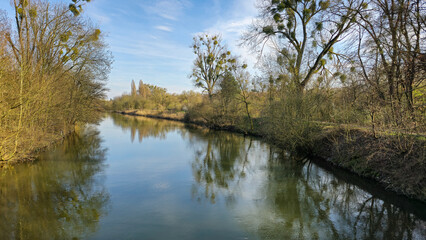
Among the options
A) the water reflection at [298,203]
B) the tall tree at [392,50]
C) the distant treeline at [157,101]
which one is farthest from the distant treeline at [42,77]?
the distant treeline at [157,101]

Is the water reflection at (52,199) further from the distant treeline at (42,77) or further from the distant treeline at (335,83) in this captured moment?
the distant treeline at (335,83)

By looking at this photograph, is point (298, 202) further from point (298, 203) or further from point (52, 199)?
point (52, 199)

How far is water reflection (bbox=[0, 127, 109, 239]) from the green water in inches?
0.7

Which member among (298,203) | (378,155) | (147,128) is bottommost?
(298,203)

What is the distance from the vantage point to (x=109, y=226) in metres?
4.83

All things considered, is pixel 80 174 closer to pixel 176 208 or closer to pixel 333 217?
Answer: pixel 176 208

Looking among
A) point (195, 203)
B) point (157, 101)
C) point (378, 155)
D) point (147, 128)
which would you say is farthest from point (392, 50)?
point (157, 101)

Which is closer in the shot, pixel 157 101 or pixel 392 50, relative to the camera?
pixel 392 50

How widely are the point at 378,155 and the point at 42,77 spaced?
1153 centimetres

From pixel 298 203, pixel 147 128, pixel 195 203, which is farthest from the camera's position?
pixel 147 128

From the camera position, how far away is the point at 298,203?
625cm

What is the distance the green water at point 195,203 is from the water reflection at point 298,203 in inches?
0.8

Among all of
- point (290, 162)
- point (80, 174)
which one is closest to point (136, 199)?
point (80, 174)

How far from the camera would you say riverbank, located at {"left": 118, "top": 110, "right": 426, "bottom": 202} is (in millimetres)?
6102
